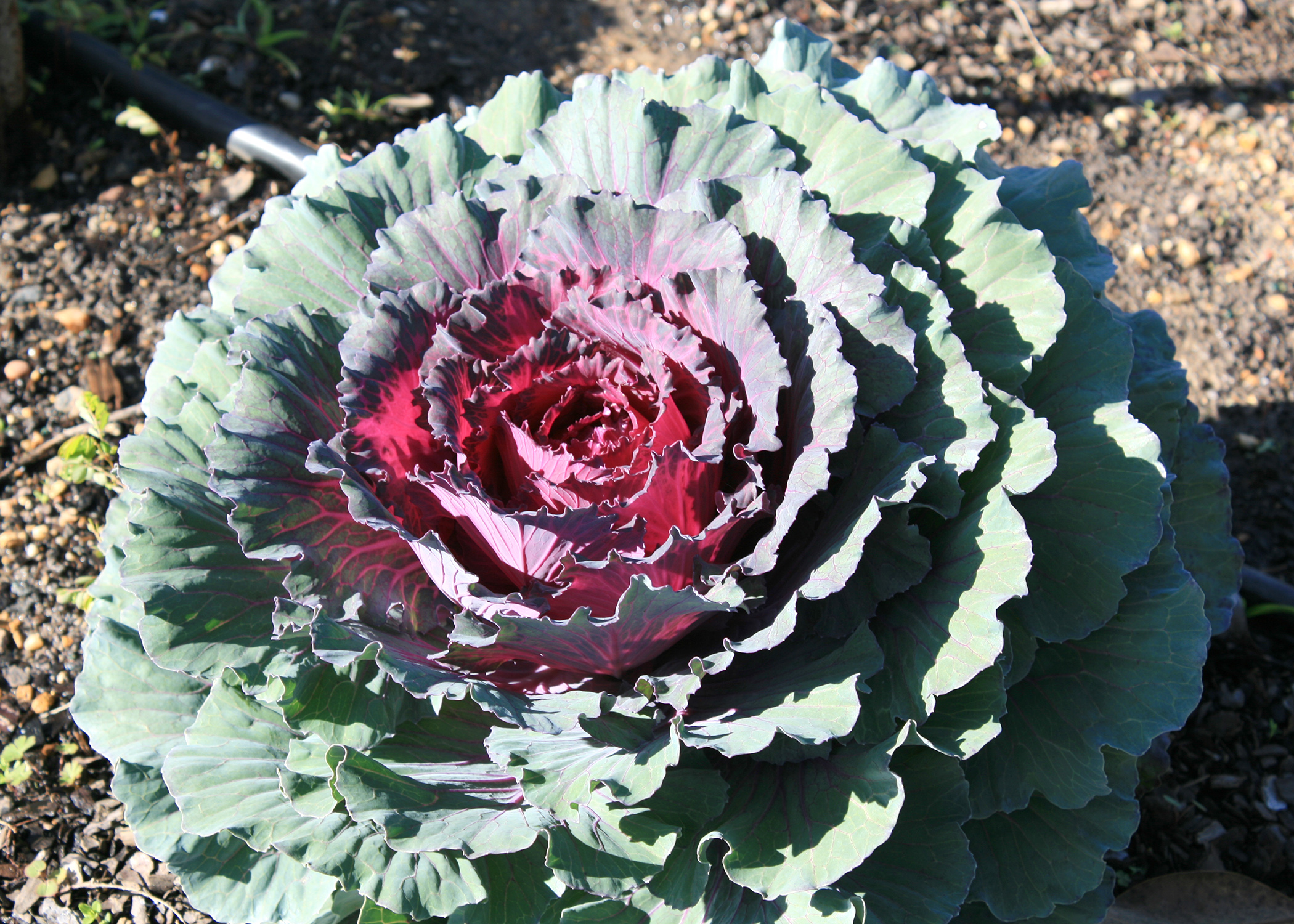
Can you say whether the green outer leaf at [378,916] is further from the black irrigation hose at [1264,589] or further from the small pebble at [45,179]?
the small pebble at [45,179]

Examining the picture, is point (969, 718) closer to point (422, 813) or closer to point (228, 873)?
point (422, 813)

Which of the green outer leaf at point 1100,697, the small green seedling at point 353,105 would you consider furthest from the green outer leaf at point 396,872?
the small green seedling at point 353,105

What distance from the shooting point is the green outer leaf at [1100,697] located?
2.11 m

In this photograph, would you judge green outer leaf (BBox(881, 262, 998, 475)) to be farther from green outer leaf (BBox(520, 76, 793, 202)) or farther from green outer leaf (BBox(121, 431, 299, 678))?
green outer leaf (BBox(121, 431, 299, 678))

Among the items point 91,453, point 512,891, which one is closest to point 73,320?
point 91,453

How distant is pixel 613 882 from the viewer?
1.90 metres

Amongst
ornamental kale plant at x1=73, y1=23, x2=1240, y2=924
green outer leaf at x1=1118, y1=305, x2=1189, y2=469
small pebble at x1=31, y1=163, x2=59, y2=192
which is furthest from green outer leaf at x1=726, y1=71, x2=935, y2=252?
small pebble at x1=31, y1=163, x2=59, y2=192

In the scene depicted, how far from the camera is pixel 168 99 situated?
4363mm

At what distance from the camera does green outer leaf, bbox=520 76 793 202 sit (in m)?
2.30

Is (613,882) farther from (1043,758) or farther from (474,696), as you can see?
(1043,758)

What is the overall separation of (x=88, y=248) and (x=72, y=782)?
7.29 feet

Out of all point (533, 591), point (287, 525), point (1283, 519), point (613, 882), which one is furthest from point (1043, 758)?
point (1283, 519)

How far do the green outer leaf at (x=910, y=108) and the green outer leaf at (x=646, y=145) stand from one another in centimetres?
47

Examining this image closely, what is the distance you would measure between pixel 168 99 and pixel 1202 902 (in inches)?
193
